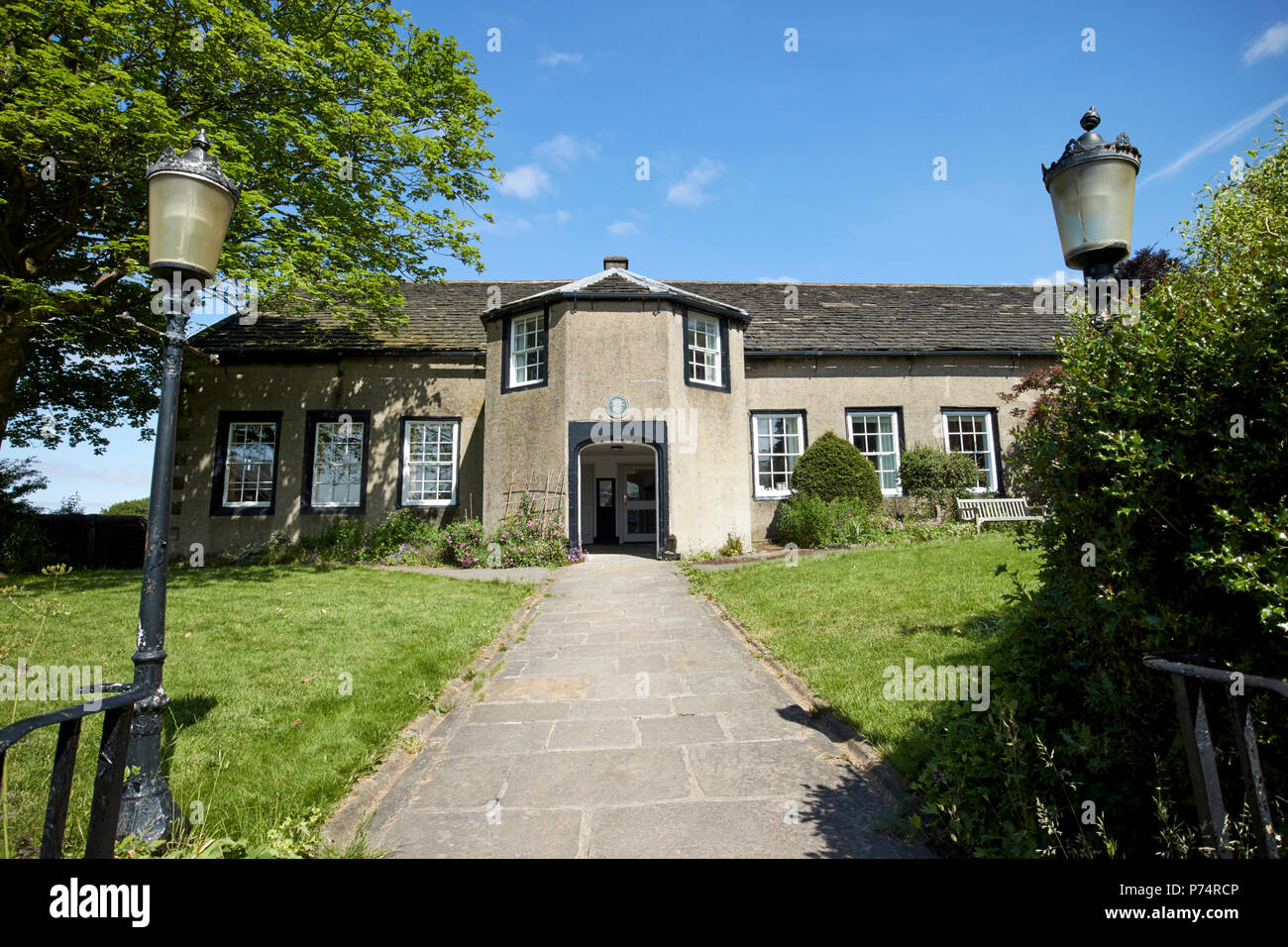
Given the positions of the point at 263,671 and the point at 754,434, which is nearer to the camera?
the point at 263,671

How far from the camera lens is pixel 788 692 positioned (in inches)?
201

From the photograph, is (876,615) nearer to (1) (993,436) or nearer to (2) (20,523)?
(1) (993,436)

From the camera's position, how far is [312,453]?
620 inches

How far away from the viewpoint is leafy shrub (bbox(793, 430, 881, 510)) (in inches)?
589

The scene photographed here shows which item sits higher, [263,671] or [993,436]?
[993,436]

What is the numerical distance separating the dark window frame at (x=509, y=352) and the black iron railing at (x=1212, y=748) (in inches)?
489

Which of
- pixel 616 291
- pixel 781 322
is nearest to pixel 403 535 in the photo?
pixel 616 291

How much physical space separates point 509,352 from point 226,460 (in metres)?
7.92

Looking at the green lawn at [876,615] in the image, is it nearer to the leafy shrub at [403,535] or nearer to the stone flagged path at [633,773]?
the stone flagged path at [633,773]

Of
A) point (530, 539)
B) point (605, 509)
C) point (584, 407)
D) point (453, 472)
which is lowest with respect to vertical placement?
point (530, 539)
